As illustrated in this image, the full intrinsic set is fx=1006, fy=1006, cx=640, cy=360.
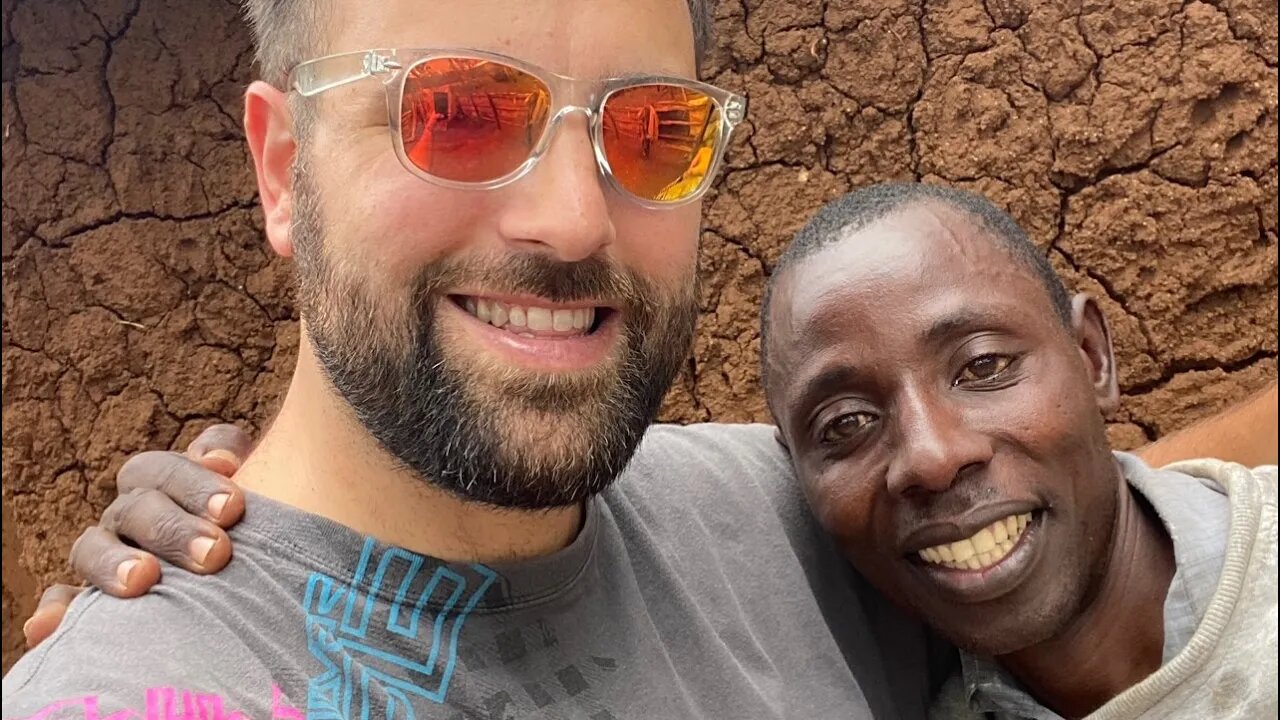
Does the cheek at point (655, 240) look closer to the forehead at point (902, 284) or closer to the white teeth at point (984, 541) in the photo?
the forehead at point (902, 284)

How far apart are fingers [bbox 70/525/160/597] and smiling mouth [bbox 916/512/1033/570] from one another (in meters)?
1.02

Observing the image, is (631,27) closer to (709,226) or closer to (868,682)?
(868,682)

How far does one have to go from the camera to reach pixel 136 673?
1.04 m

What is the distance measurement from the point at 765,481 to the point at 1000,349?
48 centimetres

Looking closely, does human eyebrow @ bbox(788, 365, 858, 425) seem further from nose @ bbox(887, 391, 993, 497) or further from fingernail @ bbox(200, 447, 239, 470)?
fingernail @ bbox(200, 447, 239, 470)

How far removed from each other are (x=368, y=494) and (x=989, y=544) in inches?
33.0

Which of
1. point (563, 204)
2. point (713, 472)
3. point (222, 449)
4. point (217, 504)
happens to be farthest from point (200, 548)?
point (713, 472)

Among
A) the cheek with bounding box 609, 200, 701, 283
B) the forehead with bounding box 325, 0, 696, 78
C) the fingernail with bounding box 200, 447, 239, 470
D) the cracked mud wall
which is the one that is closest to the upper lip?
the cheek with bounding box 609, 200, 701, 283

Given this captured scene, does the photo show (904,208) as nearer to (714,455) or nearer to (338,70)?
(714,455)

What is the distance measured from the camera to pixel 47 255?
132 inches

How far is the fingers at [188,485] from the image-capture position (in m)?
1.22

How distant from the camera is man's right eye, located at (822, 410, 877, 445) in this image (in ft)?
4.83

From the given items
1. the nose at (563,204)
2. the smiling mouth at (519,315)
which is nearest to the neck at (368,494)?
the smiling mouth at (519,315)

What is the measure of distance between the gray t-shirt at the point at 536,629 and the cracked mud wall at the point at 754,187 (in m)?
1.65
